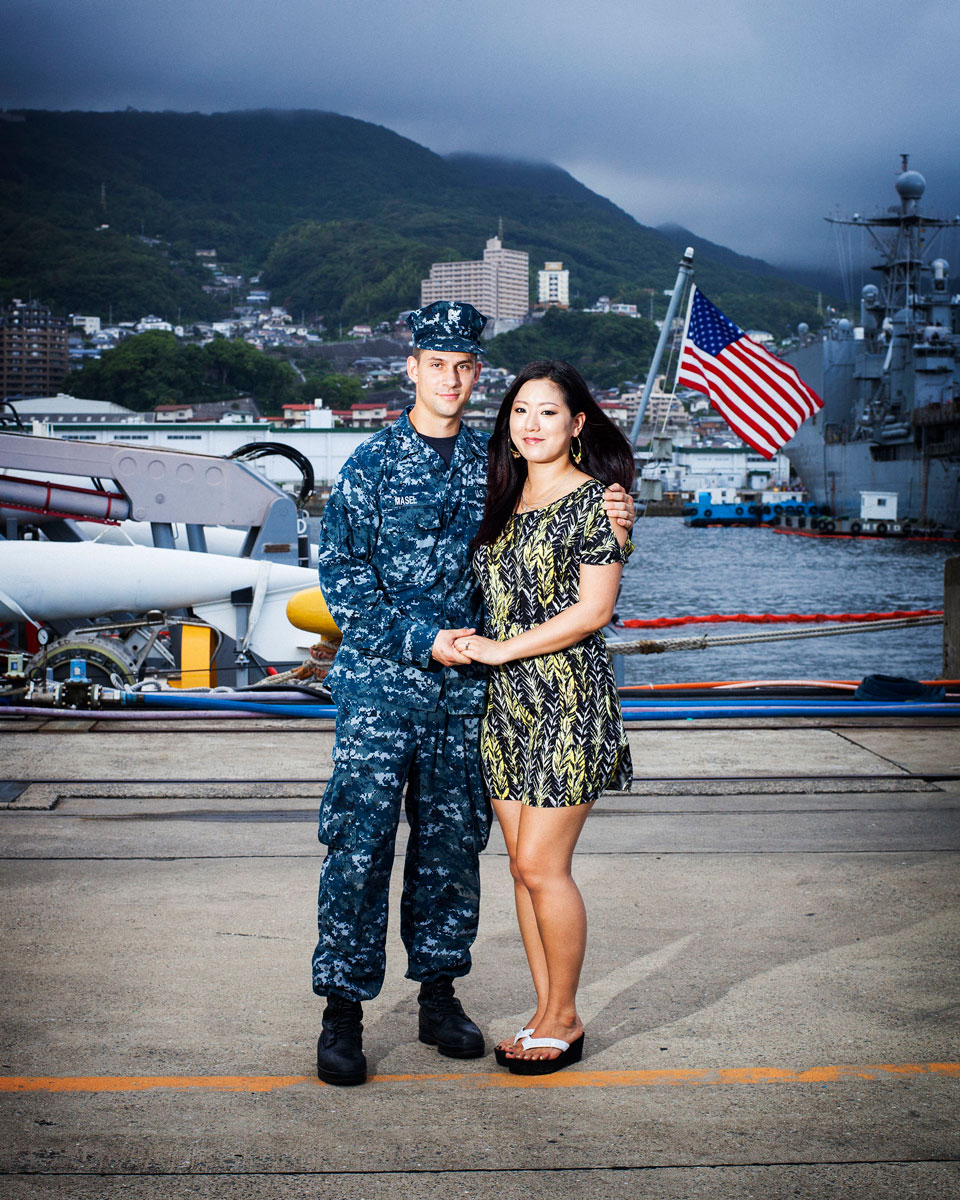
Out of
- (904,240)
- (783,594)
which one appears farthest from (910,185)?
(783,594)

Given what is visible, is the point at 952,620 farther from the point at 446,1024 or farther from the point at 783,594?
the point at 783,594

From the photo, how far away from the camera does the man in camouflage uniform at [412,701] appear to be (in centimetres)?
334

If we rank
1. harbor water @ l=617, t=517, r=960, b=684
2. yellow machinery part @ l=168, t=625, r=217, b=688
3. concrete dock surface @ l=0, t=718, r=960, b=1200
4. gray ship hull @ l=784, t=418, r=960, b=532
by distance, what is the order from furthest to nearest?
gray ship hull @ l=784, t=418, r=960, b=532 → harbor water @ l=617, t=517, r=960, b=684 → yellow machinery part @ l=168, t=625, r=217, b=688 → concrete dock surface @ l=0, t=718, r=960, b=1200

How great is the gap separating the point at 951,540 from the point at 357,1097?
7955cm

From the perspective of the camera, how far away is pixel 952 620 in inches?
410

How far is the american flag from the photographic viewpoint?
47.1 feet

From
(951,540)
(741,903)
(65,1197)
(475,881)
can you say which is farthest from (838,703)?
(951,540)

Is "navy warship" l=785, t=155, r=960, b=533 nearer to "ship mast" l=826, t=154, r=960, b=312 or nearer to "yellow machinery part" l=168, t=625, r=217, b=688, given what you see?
"ship mast" l=826, t=154, r=960, b=312

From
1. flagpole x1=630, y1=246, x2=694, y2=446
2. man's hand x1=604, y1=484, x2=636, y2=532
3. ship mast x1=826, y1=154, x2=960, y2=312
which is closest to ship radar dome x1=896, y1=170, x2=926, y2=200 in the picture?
ship mast x1=826, y1=154, x2=960, y2=312

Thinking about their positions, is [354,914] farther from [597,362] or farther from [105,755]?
[597,362]

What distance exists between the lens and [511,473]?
342cm

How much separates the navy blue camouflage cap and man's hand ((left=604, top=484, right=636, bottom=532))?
60 cm

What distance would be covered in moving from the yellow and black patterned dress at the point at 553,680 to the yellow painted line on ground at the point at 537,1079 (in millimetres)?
753

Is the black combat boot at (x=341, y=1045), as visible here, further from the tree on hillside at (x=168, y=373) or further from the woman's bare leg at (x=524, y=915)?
the tree on hillside at (x=168, y=373)
